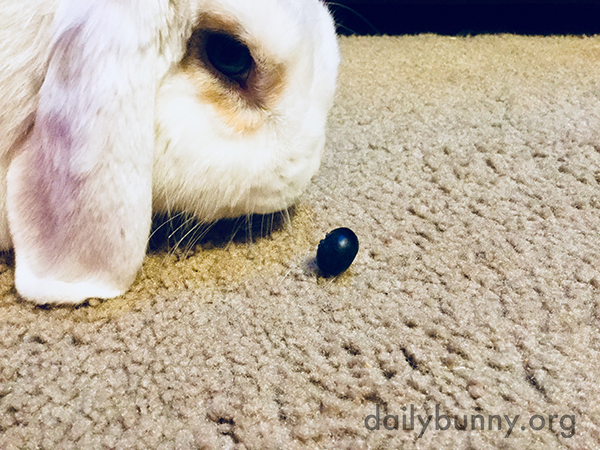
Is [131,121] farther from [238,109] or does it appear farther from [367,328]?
[367,328]

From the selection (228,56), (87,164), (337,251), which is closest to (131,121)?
(87,164)

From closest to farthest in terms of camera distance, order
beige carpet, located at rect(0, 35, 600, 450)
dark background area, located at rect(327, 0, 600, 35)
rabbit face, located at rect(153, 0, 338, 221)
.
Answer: beige carpet, located at rect(0, 35, 600, 450), rabbit face, located at rect(153, 0, 338, 221), dark background area, located at rect(327, 0, 600, 35)

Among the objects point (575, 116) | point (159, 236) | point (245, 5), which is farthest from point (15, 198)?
point (575, 116)

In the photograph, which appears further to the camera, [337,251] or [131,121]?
[337,251]

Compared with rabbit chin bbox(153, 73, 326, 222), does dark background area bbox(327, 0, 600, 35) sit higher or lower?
higher

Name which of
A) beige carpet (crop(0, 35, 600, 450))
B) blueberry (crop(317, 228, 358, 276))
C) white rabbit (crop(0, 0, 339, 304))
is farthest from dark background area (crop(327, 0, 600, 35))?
blueberry (crop(317, 228, 358, 276))

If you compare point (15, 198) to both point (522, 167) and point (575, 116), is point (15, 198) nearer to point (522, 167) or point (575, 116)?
point (522, 167)

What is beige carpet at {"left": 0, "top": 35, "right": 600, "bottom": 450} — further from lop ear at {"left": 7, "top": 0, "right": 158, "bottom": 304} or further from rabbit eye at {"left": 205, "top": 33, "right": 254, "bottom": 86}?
rabbit eye at {"left": 205, "top": 33, "right": 254, "bottom": 86}

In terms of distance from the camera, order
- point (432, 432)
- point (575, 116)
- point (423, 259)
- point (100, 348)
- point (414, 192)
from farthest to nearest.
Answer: point (575, 116) < point (414, 192) < point (423, 259) < point (100, 348) < point (432, 432)
